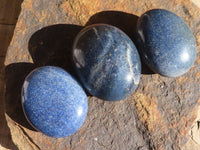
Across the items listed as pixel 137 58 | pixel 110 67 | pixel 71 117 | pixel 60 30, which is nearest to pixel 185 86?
pixel 137 58

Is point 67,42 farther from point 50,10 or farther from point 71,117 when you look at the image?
point 71,117

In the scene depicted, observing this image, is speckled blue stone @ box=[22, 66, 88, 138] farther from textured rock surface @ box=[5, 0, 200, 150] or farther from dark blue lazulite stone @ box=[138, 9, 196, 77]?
dark blue lazulite stone @ box=[138, 9, 196, 77]

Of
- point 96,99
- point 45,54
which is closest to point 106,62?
point 96,99

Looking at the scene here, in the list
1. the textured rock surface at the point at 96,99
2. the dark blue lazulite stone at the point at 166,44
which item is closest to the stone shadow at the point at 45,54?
the textured rock surface at the point at 96,99

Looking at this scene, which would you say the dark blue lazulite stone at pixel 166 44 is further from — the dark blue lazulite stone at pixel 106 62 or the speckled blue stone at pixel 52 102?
the speckled blue stone at pixel 52 102

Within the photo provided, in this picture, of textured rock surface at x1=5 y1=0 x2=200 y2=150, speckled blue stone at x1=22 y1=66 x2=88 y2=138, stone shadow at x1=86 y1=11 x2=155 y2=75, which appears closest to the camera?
speckled blue stone at x1=22 y1=66 x2=88 y2=138

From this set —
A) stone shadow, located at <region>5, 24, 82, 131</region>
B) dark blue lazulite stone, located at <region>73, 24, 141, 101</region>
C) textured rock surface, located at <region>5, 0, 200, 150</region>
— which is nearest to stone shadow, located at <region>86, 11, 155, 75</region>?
textured rock surface, located at <region>5, 0, 200, 150</region>
